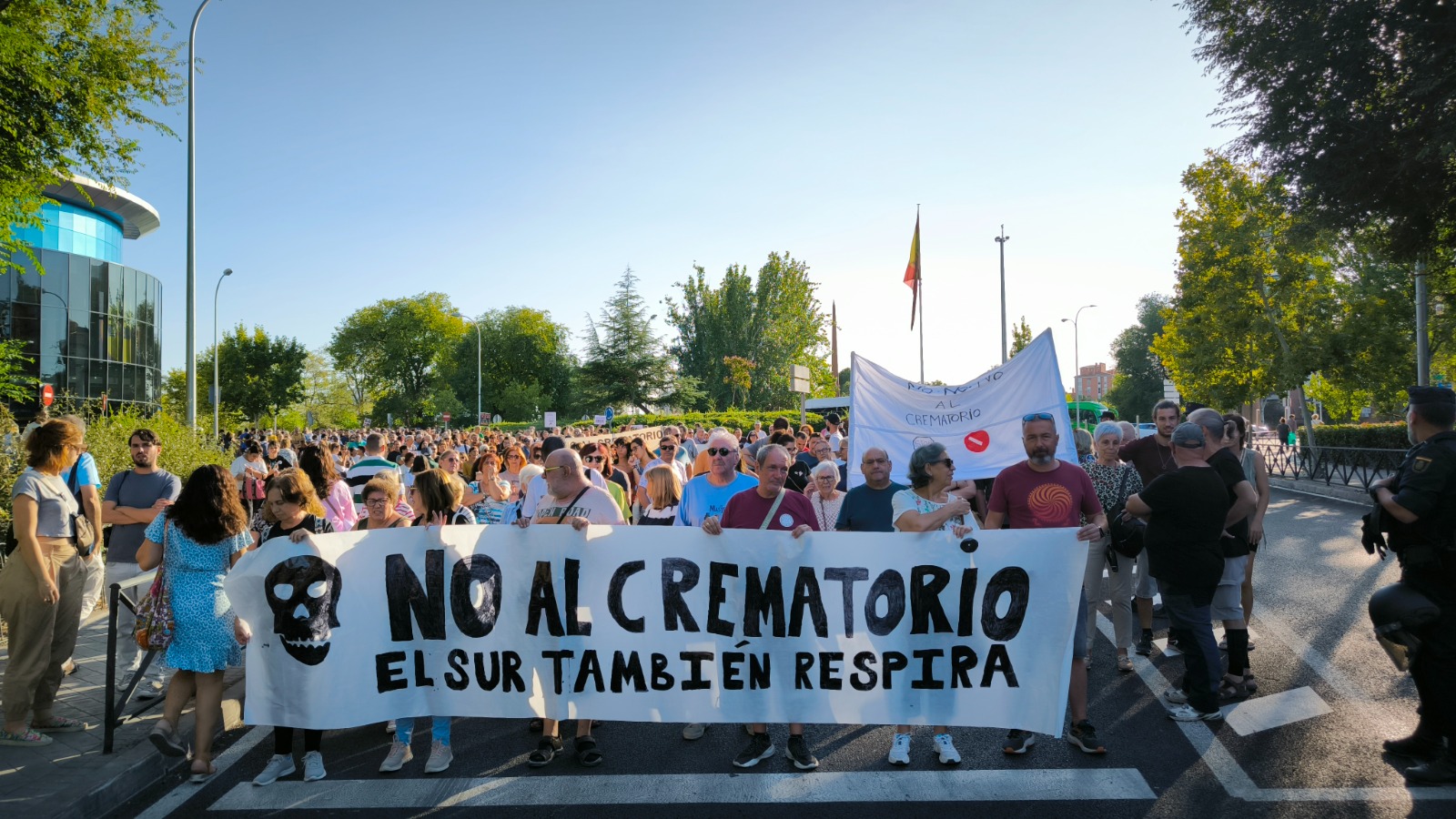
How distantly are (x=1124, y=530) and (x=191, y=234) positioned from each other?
15.3 metres

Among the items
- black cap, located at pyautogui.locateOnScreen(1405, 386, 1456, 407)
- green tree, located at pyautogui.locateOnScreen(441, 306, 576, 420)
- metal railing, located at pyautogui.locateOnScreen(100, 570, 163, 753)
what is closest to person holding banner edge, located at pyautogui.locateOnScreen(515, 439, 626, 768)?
metal railing, located at pyautogui.locateOnScreen(100, 570, 163, 753)

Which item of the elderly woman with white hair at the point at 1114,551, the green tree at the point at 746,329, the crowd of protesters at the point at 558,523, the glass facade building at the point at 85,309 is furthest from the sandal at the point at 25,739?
the green tree at the point at 746,329

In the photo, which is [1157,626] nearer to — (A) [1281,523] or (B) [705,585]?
(B) [705,585]

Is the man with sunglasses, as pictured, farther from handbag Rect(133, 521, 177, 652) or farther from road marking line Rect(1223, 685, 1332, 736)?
road marking line Rect(1223, 685, 1332, 736)

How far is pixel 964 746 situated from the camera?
4902 millimetres

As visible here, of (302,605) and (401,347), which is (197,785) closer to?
(302,605)

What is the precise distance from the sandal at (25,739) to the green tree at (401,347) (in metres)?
89.0

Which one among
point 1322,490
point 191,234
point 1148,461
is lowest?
point 1322,490

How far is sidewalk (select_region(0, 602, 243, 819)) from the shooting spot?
4.02 m

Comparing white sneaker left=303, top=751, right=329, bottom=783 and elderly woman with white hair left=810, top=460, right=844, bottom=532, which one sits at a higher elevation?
elderly woman with white hair left=810, top=460, right=844, bottom=532

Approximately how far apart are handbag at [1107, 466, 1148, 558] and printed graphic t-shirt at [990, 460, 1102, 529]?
1.28m

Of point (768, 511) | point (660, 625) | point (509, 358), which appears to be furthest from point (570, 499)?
point (509, 358)

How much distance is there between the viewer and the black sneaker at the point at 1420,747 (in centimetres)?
445

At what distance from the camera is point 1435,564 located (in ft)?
14.7
